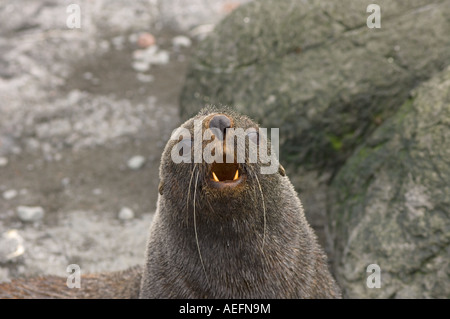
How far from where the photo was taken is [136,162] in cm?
761

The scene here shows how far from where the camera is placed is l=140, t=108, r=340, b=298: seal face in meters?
3.37

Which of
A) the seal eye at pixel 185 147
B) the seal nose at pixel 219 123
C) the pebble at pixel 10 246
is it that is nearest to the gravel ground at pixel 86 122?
the pebble at pixel 10 246

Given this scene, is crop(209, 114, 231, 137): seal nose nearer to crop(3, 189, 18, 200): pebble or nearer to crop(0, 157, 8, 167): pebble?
crop(3, 189, 18, 200): pebble

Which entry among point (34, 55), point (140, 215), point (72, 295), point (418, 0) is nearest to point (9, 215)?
point (140, 215)

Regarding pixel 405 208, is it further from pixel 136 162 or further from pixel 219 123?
pixel 136 162

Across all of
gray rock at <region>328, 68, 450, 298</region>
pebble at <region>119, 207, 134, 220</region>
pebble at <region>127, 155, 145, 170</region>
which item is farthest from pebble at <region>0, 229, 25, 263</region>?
gray rock at <region>328, 68, 450, 298</region>

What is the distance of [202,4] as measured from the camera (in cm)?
1044

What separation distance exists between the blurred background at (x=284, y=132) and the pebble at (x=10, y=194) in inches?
0.7

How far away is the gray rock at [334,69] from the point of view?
5.93 meters

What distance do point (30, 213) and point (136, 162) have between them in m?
1.50

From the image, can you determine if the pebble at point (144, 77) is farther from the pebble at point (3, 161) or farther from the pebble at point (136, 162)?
the pebble at point (3, 161)

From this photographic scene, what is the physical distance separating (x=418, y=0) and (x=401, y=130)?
163 centimetres

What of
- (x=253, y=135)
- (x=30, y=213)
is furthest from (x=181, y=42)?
(x=253, y=135)

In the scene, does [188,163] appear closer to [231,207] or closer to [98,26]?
[231,207]
